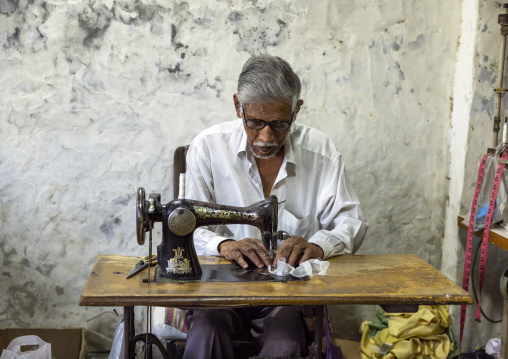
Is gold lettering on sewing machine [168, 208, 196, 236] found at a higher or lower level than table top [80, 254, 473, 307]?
higher

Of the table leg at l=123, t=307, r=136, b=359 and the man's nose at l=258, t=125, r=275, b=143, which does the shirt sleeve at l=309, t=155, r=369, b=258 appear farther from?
the table leg at l=123, t=307, r=136, b=359

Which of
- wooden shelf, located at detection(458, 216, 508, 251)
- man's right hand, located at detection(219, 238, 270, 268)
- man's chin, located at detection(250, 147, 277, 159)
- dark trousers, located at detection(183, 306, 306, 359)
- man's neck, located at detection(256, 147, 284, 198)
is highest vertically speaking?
man's chin, located at detection(250, 147, 277, 159)

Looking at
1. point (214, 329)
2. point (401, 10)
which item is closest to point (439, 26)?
point (401, 10)

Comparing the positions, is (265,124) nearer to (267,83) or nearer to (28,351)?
(267,83)

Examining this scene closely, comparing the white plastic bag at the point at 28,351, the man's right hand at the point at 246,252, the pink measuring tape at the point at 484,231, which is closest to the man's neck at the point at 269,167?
the man's right hand at the point at 246,252

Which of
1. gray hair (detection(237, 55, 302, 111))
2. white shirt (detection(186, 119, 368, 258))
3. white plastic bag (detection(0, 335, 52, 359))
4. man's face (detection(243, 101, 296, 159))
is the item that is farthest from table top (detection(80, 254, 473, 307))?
white plastic bag (detection(0, 335, 52, 359))

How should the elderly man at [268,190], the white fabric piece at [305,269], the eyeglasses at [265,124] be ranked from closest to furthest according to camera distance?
the white fabric piece at [305,269] < the elderly man at [268,190] < the eyeglasses at [265,124]

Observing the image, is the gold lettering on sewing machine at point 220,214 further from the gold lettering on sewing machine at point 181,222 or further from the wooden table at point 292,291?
the wooden table at point 292,291

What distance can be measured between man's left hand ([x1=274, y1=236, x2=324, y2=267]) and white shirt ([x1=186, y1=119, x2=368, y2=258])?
326 millimetres

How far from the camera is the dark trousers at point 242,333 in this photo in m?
2.35

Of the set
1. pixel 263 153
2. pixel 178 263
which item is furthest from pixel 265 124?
pixel 178 263

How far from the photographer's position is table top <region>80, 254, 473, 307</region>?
201cm

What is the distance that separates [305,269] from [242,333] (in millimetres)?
480

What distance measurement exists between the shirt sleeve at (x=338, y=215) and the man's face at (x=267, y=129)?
0.37 metres
